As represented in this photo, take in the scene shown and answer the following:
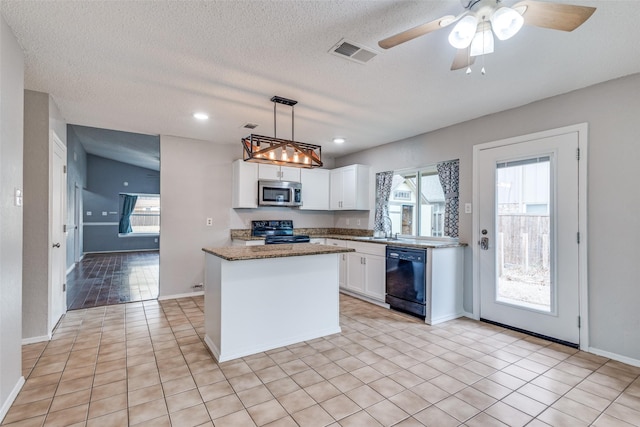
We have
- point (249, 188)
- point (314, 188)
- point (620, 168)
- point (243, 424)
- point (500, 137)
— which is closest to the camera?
point (243, 424)

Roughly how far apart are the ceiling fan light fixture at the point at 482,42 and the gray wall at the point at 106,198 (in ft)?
34.0

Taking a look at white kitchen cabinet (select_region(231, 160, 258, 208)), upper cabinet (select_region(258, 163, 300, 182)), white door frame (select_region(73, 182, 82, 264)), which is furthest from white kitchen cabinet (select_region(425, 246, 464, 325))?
white door frame (select_region(73, 182, 82, 264))

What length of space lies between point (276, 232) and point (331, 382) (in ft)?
10.9

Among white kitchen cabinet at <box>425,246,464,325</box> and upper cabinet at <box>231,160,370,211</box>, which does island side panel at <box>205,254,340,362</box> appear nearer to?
white kitchen cabinet at <box>425,246,464,325</box>

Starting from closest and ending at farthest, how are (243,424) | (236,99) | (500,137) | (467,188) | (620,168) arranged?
(243,424), (620,168), (236,99), (500,137), (467,188)

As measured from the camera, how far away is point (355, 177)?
5195 mm

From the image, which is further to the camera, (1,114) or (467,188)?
(467,188)

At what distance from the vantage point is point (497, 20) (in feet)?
4.78

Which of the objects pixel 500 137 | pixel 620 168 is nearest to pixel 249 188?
pixel 500 137

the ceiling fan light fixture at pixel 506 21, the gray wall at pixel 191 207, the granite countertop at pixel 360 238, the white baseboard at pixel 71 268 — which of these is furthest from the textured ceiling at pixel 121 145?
the ceiling fan light fixture at pixel 506 21

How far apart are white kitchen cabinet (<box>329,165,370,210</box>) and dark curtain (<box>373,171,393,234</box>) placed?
0.23 m

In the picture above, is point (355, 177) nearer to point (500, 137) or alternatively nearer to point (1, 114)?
point (500, 137)

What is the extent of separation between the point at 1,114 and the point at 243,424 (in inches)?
91.8

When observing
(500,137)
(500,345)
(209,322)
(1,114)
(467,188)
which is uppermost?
(500,137)
